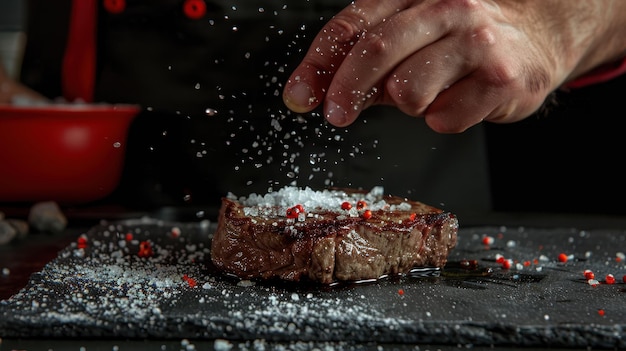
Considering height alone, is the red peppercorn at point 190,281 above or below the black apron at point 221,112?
below

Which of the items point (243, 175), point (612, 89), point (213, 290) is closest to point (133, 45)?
point (243, 175)

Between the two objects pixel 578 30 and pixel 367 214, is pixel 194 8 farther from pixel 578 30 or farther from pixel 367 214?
pixel 578 30

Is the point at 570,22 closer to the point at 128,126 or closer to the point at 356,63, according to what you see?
the point at 356,63

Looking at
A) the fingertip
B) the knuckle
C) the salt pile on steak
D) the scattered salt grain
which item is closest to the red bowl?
the salt pile on steak

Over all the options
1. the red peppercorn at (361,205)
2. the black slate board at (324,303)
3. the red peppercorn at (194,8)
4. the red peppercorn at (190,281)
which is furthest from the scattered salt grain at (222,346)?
the red peppercorn at (194,8)

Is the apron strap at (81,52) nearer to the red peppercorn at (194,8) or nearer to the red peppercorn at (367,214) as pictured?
the red peppercorn at (194,8)

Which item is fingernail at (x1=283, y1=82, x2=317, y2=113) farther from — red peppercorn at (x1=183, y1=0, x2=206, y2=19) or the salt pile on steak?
red peppercorn at (x1=183, y1=0, x2=206, y2=19)
